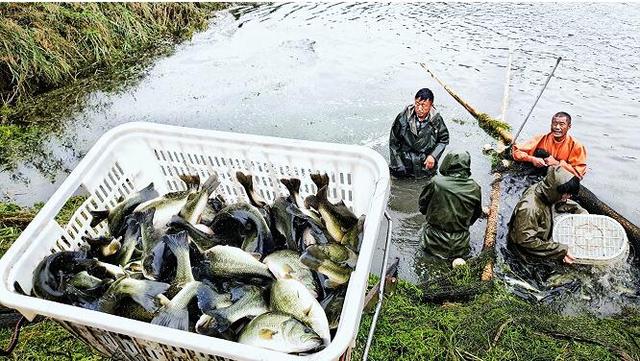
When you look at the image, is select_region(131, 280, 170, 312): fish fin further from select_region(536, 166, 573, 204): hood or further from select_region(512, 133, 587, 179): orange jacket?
select_region(512, 133, 587, 179): orange jacket

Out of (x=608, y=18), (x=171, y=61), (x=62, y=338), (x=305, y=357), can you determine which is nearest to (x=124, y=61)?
(x=171, y=61)

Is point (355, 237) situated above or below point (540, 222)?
above

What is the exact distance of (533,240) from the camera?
4531 millimetres

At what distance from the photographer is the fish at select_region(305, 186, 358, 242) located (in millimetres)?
2678

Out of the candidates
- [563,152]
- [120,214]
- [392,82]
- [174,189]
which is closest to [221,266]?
[120,214]

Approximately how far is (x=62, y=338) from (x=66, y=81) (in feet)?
22.1

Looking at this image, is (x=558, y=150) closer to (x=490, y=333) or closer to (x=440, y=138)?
(x=440, y=138)

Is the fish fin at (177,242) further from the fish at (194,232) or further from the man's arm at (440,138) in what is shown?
the man's arm at (440,138)

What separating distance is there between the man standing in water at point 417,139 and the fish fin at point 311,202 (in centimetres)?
305

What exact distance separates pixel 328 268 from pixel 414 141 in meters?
3.72

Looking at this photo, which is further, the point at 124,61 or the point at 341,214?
the point at 124,61

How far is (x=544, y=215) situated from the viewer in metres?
4.50

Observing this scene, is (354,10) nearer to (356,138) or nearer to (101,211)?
(356,138)

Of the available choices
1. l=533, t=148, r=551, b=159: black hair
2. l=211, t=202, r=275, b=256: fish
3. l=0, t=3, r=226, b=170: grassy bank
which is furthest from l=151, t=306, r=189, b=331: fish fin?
l=0, t=3, r=226, b=170: grassy bank
